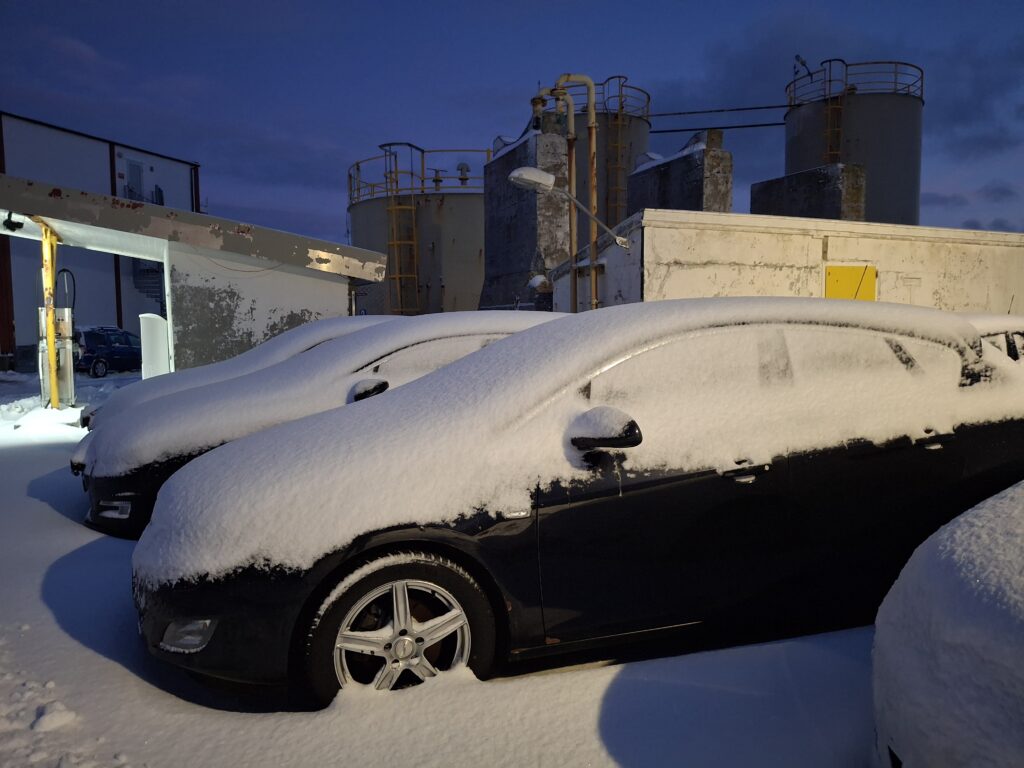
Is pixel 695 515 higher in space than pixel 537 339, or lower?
lower

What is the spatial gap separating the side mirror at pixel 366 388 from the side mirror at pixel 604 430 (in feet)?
6.97

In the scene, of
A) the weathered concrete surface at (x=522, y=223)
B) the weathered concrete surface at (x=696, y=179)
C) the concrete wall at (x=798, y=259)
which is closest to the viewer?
the concrete wall at (x=798, y=259)

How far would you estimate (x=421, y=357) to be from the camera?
4.83 m

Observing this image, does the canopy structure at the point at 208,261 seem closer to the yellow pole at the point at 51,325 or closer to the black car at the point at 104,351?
the yellow pole at the point at 51,325

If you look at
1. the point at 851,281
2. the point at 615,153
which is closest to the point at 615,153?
the point at 615,153

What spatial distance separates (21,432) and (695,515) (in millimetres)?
9163

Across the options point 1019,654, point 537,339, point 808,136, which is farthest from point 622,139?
point 1019,654

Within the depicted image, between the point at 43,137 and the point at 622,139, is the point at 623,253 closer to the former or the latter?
the point at 622,139

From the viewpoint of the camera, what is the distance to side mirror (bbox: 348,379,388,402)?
4.41 m

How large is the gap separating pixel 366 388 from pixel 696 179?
1300cm

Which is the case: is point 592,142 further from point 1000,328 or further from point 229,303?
point 1000,328

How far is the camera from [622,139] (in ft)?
76.7

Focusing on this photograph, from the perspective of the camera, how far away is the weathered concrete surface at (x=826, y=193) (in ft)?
55.0

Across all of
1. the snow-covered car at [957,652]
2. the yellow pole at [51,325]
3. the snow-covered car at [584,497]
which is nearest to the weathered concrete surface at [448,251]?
the yellow pole at [51,325]
